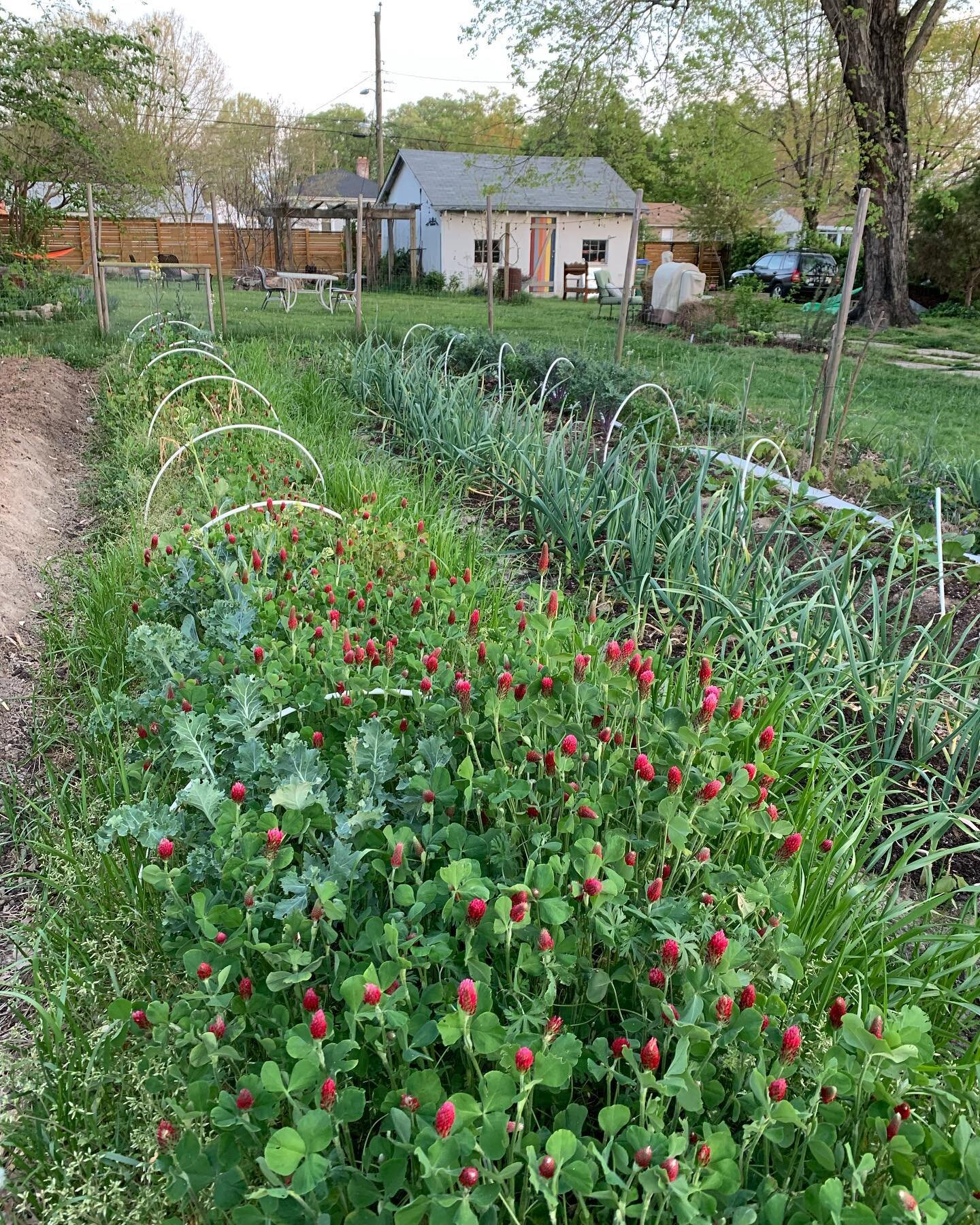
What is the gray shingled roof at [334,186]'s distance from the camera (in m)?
32.0

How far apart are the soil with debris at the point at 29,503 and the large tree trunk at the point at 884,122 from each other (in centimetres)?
894

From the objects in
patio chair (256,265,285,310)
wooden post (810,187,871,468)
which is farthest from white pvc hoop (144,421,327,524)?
patio chair (256,265,285,310)

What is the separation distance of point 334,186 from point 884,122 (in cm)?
2658

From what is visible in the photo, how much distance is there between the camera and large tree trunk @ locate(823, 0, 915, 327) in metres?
11.6

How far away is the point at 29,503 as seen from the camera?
15.6 ft

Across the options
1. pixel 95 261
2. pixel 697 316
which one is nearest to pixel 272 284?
pixel 95 261

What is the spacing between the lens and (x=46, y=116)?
10.5m

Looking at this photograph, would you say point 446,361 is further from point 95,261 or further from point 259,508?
point 95,261

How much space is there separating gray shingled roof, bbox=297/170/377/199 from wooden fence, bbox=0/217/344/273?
4.19 meters

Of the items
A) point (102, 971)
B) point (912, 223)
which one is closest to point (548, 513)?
point (102, 971)

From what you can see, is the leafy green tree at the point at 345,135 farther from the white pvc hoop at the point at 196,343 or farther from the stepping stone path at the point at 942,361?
the white pvc hoop at the point at 196,343

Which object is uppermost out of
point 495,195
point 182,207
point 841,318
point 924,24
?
point 924,24

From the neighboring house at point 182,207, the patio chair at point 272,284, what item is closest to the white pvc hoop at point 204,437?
the patio chair at point 272,284

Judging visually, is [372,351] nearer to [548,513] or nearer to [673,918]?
[548,513]
